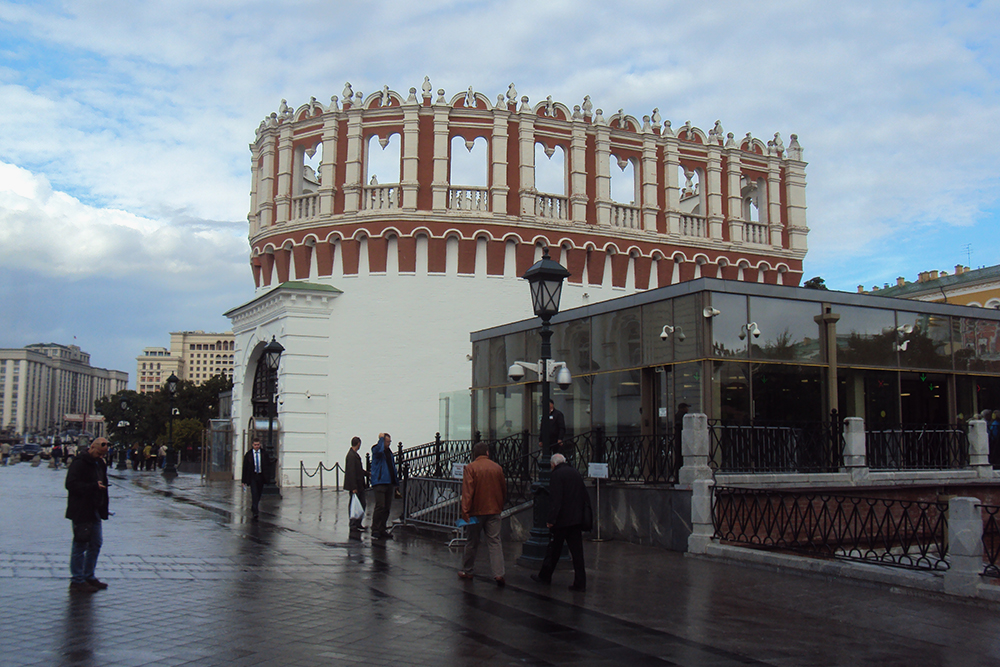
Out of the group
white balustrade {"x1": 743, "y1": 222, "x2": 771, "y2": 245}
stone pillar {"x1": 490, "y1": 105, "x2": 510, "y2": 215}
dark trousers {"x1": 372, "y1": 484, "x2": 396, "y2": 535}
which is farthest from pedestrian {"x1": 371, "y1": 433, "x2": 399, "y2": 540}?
white balustrade {"x1": 743, "y1": 222, "x2": 771, "y2": 245}

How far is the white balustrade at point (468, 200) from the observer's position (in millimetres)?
33375

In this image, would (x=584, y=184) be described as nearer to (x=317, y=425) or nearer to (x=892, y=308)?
→ (x=317, y=425)

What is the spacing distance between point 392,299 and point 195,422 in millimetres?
41158

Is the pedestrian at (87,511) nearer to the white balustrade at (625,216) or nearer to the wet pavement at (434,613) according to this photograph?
the wet pavement at (434,613)

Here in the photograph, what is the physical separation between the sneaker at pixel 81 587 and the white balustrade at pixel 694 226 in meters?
30.9

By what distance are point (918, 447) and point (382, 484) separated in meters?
12.5

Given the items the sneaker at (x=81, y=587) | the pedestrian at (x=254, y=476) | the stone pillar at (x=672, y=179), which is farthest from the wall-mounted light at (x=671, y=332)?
the stone pillar at (x=672, y=179)

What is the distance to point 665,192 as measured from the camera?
120ft

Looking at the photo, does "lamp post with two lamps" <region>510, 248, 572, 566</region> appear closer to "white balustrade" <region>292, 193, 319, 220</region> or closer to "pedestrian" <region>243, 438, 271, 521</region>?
"pedestrian" <region>243, 438, 271, 521</region>

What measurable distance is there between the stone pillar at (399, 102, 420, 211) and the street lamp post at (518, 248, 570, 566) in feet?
69.0

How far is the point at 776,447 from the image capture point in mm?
16484

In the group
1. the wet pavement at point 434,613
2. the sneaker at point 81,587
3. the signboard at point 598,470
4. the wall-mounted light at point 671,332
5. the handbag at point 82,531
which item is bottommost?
the wet pavement at point 434,613

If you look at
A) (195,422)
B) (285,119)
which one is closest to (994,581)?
(285,119)

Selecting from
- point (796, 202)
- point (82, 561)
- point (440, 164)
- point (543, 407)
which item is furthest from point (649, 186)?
point (82, 561)
